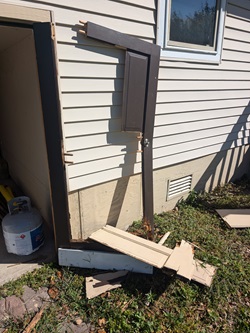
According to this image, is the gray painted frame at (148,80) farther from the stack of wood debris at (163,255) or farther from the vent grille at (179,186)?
the vent grille at (179,186)

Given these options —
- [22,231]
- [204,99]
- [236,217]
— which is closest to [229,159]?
[236,217]

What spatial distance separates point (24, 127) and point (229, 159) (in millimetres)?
3463

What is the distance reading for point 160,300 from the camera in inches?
84.7

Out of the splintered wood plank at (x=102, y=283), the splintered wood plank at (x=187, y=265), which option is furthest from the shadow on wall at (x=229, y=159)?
the splintered wood plank at (x=102, y=283)

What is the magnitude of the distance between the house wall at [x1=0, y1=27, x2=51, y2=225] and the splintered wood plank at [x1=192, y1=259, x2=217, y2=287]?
177cm

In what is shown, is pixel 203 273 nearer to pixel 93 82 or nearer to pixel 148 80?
pixel 148 80

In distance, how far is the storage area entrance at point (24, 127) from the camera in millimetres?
2375

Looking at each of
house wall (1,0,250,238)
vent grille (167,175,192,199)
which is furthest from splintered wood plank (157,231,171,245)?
vent grille (167,175,192,199)

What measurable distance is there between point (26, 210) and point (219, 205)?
282cm

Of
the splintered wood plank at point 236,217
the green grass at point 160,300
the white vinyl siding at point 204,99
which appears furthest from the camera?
the splintered wood plank at point 236,217

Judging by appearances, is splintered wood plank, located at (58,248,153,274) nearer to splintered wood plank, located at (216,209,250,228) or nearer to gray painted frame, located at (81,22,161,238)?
gray painted frame, located at (81,22,161,238)

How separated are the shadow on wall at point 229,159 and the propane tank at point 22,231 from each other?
255cm

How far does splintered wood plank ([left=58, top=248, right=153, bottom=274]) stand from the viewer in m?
2.39

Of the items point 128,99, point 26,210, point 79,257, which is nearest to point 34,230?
point 26,210
